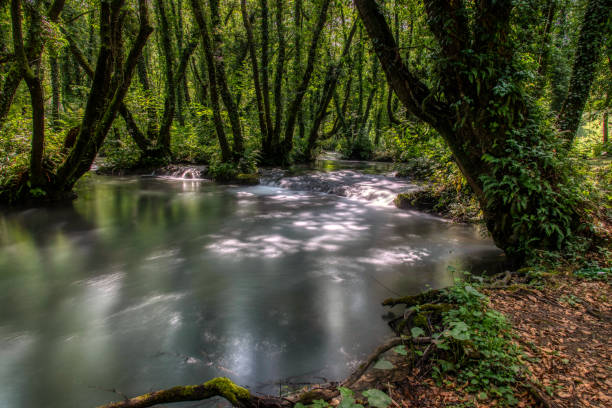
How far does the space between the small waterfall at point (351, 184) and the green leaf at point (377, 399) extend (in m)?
8.84

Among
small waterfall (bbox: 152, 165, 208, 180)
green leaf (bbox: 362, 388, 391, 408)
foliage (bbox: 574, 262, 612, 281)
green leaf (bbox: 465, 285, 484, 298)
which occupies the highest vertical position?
small waterfall (bbox: 152, 165, 208, 180)

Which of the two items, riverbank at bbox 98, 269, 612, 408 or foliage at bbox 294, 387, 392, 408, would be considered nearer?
foliage at bbox 294, 387, 392, 408

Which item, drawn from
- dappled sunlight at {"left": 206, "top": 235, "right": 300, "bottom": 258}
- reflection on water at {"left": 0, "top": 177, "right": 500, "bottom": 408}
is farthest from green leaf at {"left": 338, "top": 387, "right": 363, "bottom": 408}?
dappled sunlight at {"left": 206, "top": 235, "right": 300, "bottom": 258}

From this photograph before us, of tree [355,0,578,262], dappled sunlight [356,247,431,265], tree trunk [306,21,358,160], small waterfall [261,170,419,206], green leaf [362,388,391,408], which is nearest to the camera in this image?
green leaf [362,388,391,408]

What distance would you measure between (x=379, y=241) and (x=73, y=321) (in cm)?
526

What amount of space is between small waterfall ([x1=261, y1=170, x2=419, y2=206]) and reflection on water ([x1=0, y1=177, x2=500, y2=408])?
7.42ft

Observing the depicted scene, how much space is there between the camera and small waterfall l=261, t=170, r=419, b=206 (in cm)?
1153

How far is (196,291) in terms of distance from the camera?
4602 mm

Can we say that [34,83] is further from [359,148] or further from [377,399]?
[359,148]

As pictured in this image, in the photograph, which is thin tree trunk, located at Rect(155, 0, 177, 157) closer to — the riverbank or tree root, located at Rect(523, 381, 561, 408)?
the riverbank

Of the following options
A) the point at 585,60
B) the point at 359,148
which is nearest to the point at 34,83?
the point at 585,60

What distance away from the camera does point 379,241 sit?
6.89m

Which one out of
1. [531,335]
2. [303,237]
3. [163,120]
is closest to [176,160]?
[163,120]

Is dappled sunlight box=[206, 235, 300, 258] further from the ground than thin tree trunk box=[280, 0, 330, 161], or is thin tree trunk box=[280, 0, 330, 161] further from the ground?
thin tree trunk box=[280, 0, 330, 161]
